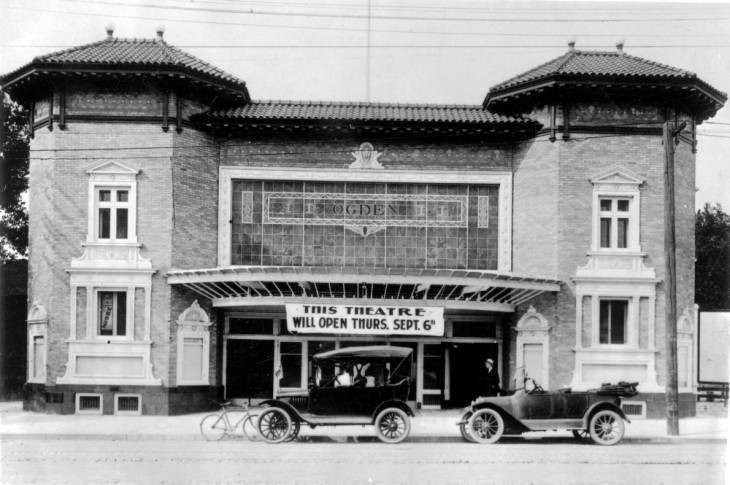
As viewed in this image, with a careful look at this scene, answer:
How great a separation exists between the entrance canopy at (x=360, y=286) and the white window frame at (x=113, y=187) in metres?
1.72

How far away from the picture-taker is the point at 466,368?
24.2 m

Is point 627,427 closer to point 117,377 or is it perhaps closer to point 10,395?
point 117,377

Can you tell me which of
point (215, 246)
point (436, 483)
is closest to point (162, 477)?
point (436, 483)

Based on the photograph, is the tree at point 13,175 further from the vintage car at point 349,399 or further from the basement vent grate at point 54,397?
the vintage car at point 349,399

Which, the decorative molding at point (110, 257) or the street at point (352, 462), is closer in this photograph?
the street at point (352, 462)

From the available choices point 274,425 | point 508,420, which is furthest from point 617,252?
point 274,425

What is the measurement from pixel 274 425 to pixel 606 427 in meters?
6.40

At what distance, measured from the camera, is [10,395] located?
28.3 metres

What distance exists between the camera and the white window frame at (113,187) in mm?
22734

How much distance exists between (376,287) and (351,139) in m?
4.32

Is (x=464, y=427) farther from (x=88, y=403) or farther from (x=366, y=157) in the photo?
(x=88, y=403)

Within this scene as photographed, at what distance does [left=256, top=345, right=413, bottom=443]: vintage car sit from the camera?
17.0 meters

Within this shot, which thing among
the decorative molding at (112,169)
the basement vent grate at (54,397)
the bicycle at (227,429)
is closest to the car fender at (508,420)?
the bicycle at (227,429)

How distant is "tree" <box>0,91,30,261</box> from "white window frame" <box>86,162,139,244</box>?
936cm
